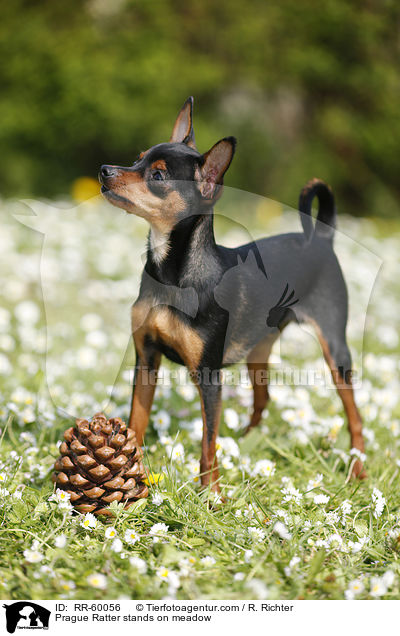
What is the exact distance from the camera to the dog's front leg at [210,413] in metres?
2.73

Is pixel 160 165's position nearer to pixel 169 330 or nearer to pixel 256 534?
pixel 169 330

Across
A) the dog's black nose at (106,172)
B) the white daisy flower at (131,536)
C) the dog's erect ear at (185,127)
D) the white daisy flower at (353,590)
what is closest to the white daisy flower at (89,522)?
the white daisy flower at (131,536)

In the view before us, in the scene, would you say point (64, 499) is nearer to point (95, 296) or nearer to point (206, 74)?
point (95, 296)

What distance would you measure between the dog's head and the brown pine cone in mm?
988

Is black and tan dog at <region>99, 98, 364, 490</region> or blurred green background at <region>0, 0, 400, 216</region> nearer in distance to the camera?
black and tan dog at <region>99, 98, 364, 490</region>

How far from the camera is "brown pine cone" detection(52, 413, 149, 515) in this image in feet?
8.30

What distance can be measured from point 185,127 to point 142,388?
4.33ft

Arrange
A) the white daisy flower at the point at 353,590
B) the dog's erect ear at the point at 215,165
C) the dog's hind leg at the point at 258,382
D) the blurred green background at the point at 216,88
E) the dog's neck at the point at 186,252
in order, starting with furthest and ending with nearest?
the blurred green background at the point at 216,88 → the dog's hind leg at the point at 258,382 → the dog's neck at the point at 186,252 → the dog's erect ear at the point at 215,165 → the white daisy flower at the point at 353,590

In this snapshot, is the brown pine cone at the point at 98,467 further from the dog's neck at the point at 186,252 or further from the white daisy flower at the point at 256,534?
the dog's neck at the point at 186,252

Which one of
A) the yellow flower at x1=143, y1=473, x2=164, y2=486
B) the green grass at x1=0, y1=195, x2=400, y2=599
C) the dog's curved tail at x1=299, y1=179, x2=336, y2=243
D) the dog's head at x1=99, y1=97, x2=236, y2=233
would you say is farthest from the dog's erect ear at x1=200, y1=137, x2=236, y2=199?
the yellow flower at x1=143, y1=473, x2=164, y2=486

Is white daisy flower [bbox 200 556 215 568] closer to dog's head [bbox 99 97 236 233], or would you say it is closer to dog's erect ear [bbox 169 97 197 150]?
dog's head [bbox 99 97 236 233]

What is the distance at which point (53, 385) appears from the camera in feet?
13.2

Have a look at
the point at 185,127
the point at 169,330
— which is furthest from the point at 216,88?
the point at 169,330

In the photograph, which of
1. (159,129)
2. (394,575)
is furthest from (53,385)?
(159,129)
